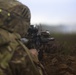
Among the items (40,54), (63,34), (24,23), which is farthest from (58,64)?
(63,34)

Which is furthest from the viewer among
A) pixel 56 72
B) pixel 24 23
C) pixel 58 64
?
pixel 58 64

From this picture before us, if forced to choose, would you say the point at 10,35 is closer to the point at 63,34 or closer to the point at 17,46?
the point at 17,46

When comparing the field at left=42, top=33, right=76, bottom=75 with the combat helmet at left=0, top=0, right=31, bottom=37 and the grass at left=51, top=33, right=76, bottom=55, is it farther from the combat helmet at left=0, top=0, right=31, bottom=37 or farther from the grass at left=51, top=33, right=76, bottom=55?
the combat helmet at left=0, top=0, right=31, bottom=37

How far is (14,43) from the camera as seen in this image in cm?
199

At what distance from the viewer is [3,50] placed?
1.96 meters

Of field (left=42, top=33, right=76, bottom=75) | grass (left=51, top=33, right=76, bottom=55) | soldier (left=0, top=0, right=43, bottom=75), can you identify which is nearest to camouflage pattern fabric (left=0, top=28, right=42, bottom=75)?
soldier (left=0, top=0, right=43, bottom=75)

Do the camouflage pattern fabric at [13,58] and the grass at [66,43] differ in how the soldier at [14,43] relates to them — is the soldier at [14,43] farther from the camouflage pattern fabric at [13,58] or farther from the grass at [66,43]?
the grass at [66,43]

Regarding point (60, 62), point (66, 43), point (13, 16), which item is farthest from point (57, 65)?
point (13, 16)

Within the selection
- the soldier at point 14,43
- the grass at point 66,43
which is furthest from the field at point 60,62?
the soldier at point 14,43

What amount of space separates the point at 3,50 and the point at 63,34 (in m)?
10.0

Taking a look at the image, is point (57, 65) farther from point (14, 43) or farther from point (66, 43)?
point (14, 43)

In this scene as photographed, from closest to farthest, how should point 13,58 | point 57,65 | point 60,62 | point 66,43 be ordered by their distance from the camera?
point 13,58 < point 57,65 < point 60,62 < point 66,43

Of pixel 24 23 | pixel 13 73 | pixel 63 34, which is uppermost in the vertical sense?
pixel 24 23

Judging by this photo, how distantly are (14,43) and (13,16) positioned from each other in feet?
0.60
